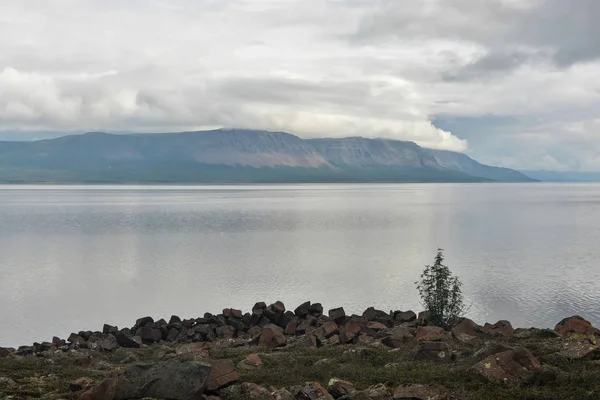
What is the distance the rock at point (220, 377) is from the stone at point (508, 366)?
7.44 metres

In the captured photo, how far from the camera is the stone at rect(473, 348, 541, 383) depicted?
18.9 m

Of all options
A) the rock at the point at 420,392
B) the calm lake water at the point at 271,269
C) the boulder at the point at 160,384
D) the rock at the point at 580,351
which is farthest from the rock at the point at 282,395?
the calm lake water at the point at 271,269

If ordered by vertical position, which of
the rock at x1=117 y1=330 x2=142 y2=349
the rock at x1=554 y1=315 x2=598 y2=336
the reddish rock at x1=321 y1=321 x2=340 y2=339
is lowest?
the rock at x1=117 y1=330 x2=142 y2=349

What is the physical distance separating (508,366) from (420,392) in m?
3.75

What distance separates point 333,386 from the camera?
18281mm

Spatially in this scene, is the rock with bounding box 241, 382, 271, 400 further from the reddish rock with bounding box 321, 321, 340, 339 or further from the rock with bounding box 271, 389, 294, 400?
the reddish rock with bounding box 321, 321, 340, 339

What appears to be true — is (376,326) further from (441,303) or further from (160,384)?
(160,384)

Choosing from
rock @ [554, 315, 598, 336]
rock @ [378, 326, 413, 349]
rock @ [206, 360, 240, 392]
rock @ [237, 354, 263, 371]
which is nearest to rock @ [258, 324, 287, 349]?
rock @ [378, 326, 413, 349]

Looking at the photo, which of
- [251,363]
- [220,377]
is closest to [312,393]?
[220,377]

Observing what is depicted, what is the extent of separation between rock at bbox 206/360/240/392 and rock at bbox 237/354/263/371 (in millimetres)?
3861

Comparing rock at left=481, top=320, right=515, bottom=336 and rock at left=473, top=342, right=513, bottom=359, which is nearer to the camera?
rock at left=473, top=342, right=513, bottom=359

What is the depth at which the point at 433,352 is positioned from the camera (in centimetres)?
2291

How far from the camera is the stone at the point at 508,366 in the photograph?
18.9m

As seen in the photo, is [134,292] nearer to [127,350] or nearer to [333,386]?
[127,350]
